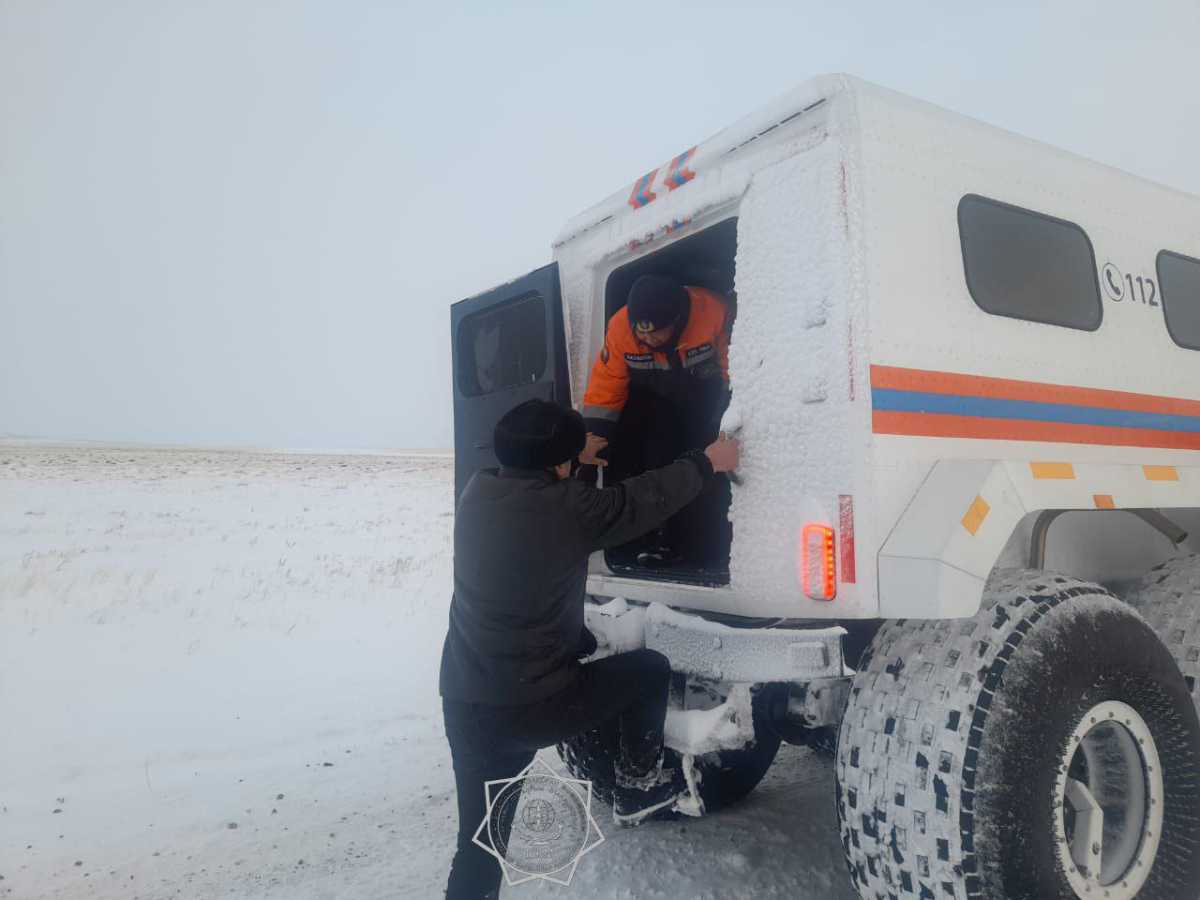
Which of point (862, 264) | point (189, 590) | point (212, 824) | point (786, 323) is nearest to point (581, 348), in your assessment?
point (786, 323)

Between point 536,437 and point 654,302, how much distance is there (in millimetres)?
1022

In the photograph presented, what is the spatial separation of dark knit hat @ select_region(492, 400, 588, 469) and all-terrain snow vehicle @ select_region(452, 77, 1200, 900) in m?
0.60

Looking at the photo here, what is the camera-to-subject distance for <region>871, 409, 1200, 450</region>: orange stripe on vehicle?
245 centimetres

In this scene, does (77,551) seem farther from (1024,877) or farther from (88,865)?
(1024,877)

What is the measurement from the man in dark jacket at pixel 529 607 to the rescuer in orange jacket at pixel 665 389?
0.85 m

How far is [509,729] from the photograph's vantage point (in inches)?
103

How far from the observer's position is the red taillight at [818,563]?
7.86 ft

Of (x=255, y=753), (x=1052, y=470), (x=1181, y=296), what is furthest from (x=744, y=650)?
(x=255, y=753)

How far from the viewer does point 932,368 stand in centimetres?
256

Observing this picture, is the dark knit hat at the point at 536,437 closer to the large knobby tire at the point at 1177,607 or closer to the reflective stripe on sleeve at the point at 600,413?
the reflective stripe on sleeve at the point at 600,413

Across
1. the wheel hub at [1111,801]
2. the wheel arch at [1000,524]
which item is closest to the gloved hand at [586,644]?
the wheel arch at [1000,524]

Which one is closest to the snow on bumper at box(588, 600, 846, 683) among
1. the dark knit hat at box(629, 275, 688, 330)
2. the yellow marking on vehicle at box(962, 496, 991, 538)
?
the yellow marking on vehicle at box(962, 496, 991, 538)

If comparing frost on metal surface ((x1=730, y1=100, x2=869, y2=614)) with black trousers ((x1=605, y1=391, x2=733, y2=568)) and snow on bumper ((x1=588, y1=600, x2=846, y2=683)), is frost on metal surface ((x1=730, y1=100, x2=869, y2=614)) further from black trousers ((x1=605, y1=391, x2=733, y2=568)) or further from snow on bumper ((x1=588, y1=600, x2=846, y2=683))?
black trousers ((x1=605, y1=391, x2=733, y2=568))

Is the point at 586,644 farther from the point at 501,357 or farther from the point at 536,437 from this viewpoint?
the point at 501,357
